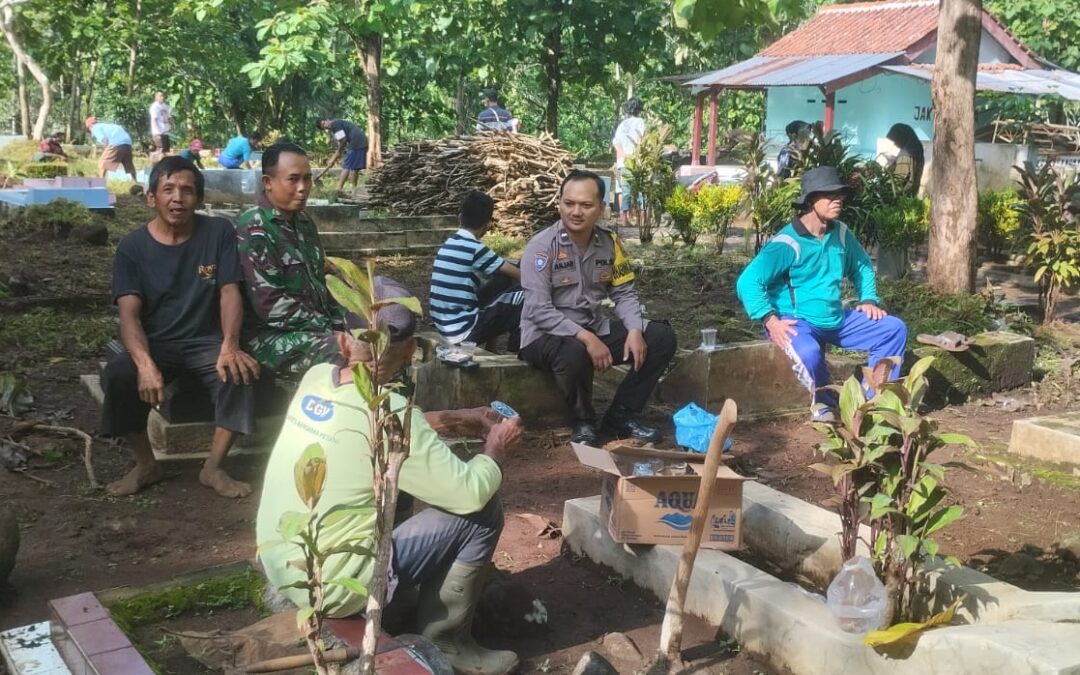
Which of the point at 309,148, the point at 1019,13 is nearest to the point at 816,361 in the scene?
the point at 1019,13

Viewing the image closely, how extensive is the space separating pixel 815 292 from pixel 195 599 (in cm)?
366

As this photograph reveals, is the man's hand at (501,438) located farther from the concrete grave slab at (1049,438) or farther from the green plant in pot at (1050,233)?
the green plant in pot at (1050,233)

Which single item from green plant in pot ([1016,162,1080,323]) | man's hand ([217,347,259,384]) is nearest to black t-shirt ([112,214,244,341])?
man's hand ([217,347,259,384])

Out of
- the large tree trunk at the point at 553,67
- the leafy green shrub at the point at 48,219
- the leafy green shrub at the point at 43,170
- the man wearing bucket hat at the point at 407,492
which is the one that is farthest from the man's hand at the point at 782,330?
the leafy green shrub at the point at 43,170

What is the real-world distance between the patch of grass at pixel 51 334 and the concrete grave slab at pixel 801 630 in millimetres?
4570

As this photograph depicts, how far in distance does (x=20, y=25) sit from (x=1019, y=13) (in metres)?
21.7

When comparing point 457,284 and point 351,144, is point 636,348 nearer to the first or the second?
point 457,284

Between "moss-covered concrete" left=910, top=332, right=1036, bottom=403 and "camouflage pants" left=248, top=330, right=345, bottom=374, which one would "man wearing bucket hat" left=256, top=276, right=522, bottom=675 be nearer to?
"camouflage pants" left=248, top=330, right=345, bottom=374

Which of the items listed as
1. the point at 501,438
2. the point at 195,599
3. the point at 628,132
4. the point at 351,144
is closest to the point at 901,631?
the point at 501,438

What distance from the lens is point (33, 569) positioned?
3.91 m

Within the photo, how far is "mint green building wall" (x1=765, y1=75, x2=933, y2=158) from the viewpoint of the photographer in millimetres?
20750

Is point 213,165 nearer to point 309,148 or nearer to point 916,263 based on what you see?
point 309,148

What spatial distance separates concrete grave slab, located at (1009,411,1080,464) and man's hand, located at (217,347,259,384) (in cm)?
407

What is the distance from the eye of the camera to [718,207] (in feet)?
35.5
